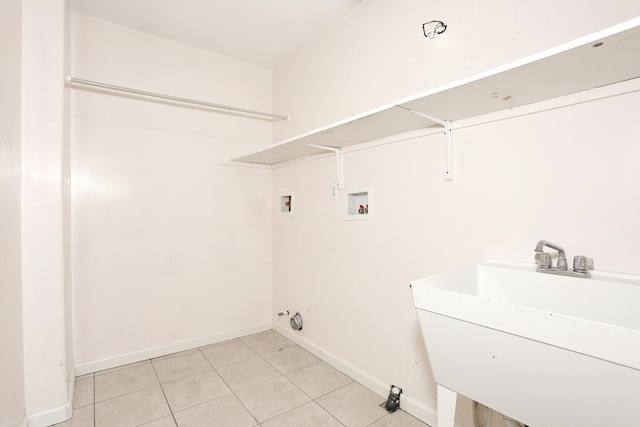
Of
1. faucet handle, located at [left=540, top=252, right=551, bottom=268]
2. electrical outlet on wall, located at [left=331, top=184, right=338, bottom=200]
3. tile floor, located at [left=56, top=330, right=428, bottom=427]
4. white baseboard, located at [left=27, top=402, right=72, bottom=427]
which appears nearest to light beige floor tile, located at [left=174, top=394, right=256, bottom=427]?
tile floor, located at [left=56, top=330, right=428, bottom=427]

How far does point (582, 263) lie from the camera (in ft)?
3.47

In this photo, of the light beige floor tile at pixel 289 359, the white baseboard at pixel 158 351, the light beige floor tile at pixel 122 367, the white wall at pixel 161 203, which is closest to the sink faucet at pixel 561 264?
the light beige floor tile at pixel 289 359

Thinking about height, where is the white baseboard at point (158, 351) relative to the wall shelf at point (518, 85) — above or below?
below

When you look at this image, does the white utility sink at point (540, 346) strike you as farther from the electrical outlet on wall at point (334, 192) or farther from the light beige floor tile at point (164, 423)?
the light beige floor tile at point (164, 423)

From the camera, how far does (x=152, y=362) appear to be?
2.30m

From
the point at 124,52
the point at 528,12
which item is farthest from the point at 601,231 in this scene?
the point at 124,52

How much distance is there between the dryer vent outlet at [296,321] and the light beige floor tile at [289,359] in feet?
0.54

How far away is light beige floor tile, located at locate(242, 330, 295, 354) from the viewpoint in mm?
2516

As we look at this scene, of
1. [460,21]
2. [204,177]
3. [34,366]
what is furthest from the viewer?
[204,177]

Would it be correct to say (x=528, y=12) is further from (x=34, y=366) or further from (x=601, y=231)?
(x=34, y=366)

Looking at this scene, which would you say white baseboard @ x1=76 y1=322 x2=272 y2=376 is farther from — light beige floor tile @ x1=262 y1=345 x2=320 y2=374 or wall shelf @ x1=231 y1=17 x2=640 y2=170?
wall shelf @ x1=231 y1=17 x2=640 y2=170

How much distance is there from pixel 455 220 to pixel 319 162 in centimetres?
117

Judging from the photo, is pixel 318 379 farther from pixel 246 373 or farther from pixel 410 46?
pixel 410 46

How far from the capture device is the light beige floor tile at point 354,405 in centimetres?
163
